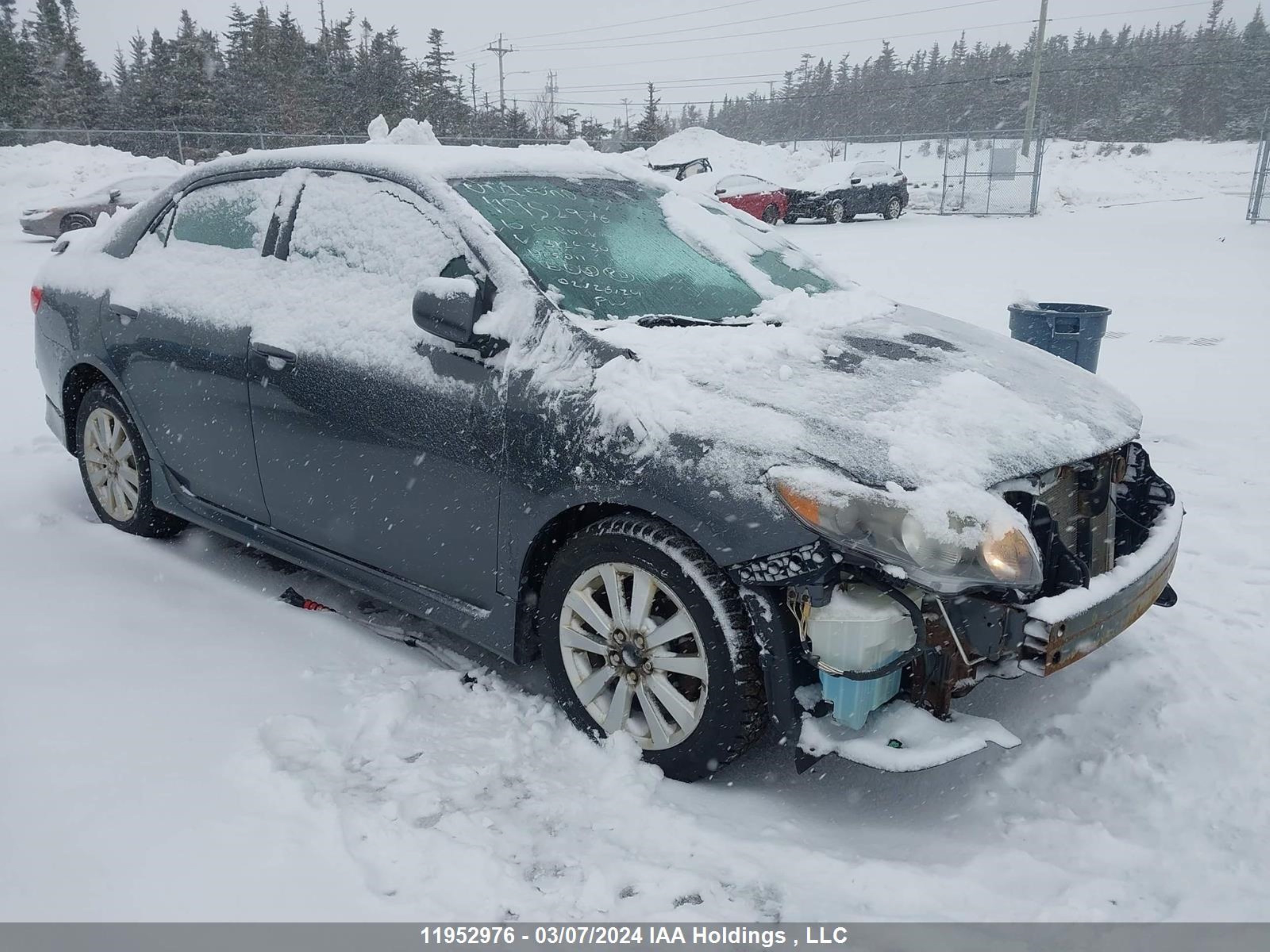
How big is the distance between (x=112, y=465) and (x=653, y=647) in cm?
305

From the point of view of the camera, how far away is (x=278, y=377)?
3371 mm

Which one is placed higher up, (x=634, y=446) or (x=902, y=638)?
(x=634, y=446)

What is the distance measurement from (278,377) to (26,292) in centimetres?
1111

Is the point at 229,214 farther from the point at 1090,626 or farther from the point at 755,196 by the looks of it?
the point at 755,196

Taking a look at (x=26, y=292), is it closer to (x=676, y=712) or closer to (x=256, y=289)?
(x=256, y=289)

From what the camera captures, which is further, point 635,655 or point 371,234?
point 371,234

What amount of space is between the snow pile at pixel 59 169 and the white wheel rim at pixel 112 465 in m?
21.3

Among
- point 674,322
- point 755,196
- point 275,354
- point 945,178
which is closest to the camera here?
point 674,322

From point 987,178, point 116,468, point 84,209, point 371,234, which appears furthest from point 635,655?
point 987,178

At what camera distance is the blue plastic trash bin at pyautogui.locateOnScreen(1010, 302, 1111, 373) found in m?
5.41

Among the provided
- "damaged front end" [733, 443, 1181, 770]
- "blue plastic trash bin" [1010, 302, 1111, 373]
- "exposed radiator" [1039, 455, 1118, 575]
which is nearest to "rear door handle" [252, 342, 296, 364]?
"damaged front end" [733, 443, 1181, 770]

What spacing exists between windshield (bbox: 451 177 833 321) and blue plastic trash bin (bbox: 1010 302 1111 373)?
99.5 inches

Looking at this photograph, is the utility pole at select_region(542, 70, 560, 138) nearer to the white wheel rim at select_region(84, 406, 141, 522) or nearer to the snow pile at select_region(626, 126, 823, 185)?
the snow pile at select_region(626, 126, 823, 185)
